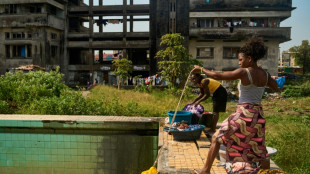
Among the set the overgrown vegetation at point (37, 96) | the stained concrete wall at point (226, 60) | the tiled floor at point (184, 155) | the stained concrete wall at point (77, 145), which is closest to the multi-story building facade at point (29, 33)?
the stained concrete wall at point (226, 60)

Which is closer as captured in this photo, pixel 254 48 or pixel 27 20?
pixel 254 48

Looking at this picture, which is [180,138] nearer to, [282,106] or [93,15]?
[282,106]

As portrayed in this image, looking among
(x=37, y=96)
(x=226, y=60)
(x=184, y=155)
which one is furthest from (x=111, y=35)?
(x=184, y=155)

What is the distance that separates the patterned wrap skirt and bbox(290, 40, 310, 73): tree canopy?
44.6m

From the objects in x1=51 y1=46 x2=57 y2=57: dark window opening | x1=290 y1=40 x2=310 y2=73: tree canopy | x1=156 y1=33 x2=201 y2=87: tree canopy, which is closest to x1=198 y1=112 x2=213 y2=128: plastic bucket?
x1=156 y1=33 x2=201 y2=87: tree canopy

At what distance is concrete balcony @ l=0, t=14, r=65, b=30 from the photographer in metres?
29.0

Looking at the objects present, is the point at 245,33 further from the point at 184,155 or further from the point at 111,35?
the point at 184,155

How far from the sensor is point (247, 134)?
3.38 metres

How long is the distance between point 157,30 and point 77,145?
2534 cm

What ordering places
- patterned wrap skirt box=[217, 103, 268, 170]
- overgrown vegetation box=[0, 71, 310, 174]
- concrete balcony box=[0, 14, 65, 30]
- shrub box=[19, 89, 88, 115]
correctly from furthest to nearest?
concrete balcony box=[0, 14, 65, 30] < shrub box=[19, 89, 88, 115] < overgrown vegetation box=[0, 71, 310, 174] < patterned wrap skirt box=[217, 103, 268, 170]

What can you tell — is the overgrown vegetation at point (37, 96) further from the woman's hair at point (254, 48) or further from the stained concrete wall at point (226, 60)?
the stained concrete wall at point (226, 60)

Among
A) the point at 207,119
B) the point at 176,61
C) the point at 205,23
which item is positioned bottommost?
the point at 207,119

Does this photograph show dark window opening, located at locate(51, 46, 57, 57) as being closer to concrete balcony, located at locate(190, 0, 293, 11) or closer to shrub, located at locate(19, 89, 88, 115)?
concrete balcony, located at locate(190, 0, 293, 11)

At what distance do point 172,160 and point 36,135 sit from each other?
3330 millimetres
